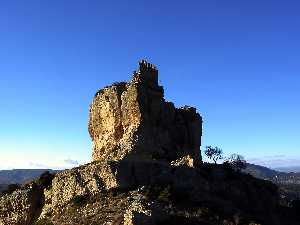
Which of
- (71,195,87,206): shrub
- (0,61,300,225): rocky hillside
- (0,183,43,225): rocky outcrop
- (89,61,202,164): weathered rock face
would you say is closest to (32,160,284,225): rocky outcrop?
(71,195,87,206): shrub

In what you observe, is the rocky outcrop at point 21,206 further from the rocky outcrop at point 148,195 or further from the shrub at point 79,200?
the shrub at point 79,200

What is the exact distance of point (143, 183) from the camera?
70625mm

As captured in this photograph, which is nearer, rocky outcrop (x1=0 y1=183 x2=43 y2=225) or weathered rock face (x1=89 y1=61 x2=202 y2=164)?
rocky outcrop (x1=0 y1=183 x2=43 y2=225)

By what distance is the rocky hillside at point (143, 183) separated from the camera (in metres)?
61.0

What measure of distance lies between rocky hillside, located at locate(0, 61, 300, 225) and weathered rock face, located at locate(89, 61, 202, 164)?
0.19m

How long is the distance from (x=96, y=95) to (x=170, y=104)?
16484 mm

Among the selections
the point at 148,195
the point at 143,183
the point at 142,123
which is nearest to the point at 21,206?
the point at 143,183

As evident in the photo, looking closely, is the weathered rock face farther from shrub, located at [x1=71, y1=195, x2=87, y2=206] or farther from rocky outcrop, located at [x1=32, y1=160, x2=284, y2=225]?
shrub, located at [x1=71, y1=195, x2=87, y2=206]

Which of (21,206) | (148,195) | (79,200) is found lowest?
(21,206)

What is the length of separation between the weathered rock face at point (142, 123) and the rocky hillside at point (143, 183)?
0.63 feet

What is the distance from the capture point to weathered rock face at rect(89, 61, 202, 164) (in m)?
91.3

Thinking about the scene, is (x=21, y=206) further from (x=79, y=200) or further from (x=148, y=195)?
(x=148, y=195)

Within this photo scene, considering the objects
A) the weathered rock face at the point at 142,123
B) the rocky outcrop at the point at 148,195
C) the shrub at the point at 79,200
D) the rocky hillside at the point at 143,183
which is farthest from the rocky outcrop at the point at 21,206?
the weathered rock face at the point at 142,123

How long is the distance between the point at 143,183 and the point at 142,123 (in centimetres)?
2315
